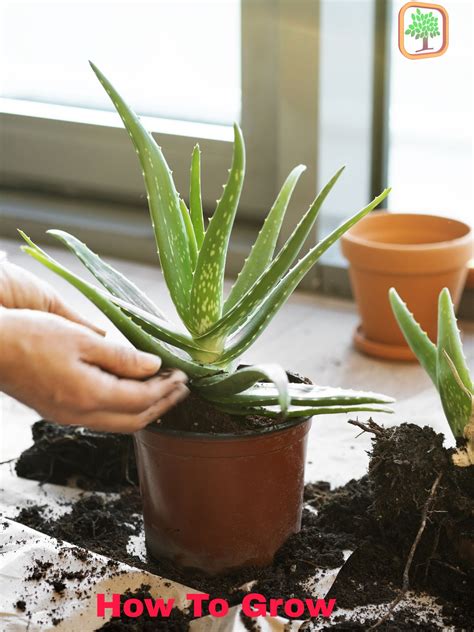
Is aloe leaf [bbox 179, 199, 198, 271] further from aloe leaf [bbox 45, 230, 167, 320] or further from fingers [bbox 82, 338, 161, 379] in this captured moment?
fingers [bbox 82, 338, 161, 379]

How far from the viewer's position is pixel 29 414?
6.00 feet

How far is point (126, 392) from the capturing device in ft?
3.58

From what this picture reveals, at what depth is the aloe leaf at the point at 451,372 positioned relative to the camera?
1252 millimetres

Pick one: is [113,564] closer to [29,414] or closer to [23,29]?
[29,414]

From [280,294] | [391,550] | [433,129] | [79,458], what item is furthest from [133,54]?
[391,550]

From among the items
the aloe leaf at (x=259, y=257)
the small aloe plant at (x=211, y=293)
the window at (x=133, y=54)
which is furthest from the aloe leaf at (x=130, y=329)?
the window at (x=133, y=54)

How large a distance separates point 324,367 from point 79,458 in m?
0.65

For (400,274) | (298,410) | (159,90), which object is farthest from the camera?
(159,90)

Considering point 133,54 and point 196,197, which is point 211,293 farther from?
point 133,54

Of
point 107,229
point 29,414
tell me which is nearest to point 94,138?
point 107,229

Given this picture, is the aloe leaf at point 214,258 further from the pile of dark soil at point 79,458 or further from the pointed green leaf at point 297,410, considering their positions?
the pile of dark soil at point 79,458

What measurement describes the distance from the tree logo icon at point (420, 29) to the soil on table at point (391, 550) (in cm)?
64

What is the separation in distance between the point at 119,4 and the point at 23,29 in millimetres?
384

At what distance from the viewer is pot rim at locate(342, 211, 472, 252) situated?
2.00 meters
